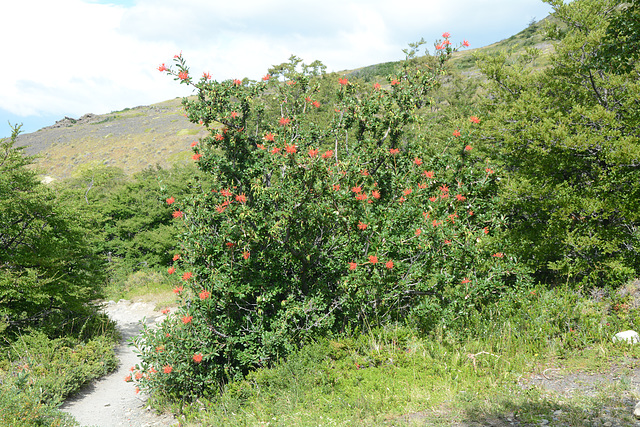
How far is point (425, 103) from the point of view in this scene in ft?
21.5

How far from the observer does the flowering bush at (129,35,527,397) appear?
5340mm

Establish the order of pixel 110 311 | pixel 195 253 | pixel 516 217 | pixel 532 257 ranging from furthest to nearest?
pixel 110 311 → pixel 516 217 → pixel 532 257 → pixel 195 253

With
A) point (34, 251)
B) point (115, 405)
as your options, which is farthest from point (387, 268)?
point (34, 251)

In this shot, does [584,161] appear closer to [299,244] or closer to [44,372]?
[299,244]

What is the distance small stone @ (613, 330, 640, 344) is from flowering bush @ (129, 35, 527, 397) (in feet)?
4.18

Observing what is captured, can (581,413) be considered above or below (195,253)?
below

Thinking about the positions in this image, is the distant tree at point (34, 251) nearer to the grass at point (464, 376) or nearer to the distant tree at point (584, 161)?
the grass at point (464, 376)

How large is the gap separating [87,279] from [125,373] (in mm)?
2488

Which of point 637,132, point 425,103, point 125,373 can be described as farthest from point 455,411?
point 125,373

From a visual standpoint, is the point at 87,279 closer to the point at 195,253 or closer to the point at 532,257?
the point at 195,253

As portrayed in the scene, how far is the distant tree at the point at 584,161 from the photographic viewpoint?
6.45 meters

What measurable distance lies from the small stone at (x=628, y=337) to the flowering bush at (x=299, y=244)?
1.28 meters

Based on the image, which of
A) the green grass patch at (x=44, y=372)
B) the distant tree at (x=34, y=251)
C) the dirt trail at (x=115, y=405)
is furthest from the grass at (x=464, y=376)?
the distant tree at (x=34, y=251)

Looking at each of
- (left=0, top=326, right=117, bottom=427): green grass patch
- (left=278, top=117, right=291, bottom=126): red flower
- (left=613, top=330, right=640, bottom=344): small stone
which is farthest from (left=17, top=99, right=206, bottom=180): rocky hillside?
(left=613, top=330, right=640, bottom=344): small stone
